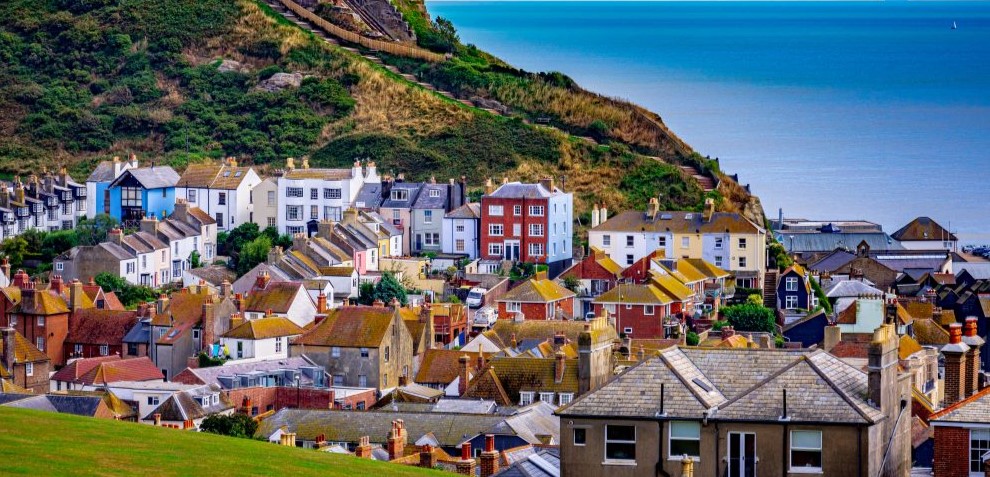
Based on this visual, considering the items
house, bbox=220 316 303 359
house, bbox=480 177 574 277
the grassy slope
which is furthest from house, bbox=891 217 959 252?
the grassy slope

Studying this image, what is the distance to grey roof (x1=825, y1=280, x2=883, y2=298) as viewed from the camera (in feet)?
288

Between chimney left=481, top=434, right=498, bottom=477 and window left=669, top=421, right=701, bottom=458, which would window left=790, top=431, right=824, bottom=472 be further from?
chimney left=481, top=434, right=498, bottom=477

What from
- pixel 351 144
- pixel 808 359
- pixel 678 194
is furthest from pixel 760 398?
pixel 351 144

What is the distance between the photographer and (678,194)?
10394cm

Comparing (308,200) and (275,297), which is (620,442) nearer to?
(275,297)

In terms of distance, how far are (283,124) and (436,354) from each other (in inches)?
1902

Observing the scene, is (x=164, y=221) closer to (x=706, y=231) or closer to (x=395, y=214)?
(x=395, y=214)

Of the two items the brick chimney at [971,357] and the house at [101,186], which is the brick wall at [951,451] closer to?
the brick chimney at [971,357]

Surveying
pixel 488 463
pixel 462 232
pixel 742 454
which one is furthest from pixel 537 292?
pixel 742 454

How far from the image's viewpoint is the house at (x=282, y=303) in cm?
7262

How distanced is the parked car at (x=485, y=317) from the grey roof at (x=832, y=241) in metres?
35.5

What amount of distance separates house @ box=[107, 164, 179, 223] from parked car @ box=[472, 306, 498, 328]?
20.6 metres

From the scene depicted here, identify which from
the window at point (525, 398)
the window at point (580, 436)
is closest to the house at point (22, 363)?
the window at point (525, 398)

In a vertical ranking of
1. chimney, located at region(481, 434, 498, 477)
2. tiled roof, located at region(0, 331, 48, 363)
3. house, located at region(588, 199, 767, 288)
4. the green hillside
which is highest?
the green hillside
